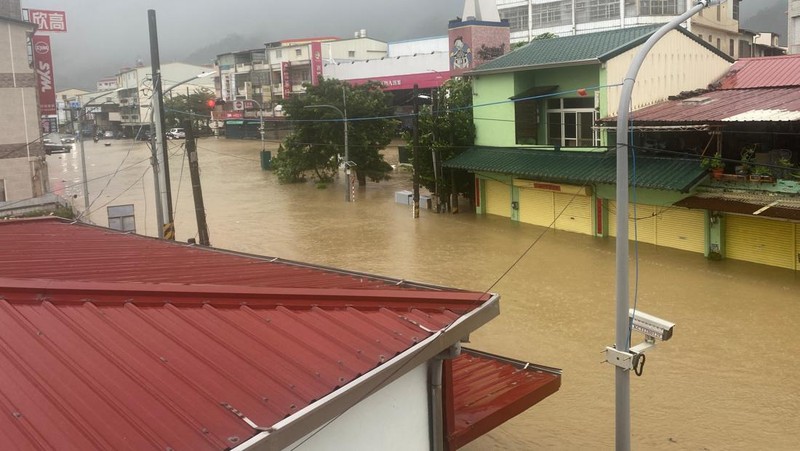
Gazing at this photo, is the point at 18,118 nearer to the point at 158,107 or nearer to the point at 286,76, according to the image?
the point at 158,107

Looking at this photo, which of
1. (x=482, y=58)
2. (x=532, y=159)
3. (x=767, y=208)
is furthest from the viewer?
(x=482, y=58)

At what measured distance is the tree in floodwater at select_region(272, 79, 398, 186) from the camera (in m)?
45.8

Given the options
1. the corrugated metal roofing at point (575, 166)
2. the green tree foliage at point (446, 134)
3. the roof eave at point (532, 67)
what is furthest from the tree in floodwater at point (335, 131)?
the roof eave at point (532, 67)

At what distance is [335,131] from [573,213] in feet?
68.7

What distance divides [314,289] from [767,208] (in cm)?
1806

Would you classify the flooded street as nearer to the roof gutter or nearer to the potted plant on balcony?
the potted plant on balcony

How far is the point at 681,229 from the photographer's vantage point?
25.7 metres

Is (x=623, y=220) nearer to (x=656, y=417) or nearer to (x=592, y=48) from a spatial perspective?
(x=656, y=417)

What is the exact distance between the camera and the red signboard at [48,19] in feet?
181

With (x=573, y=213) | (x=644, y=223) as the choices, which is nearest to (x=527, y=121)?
(x=573, y=213)

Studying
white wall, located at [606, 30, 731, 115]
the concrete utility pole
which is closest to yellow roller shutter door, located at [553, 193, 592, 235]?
white wall, located at [606, 30, 731, 115]

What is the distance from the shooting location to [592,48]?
96.7 ft

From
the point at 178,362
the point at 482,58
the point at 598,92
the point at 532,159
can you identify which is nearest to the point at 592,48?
the point at 598,92

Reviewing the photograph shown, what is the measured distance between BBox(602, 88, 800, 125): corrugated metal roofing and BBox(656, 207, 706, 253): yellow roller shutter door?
3.24 meters
